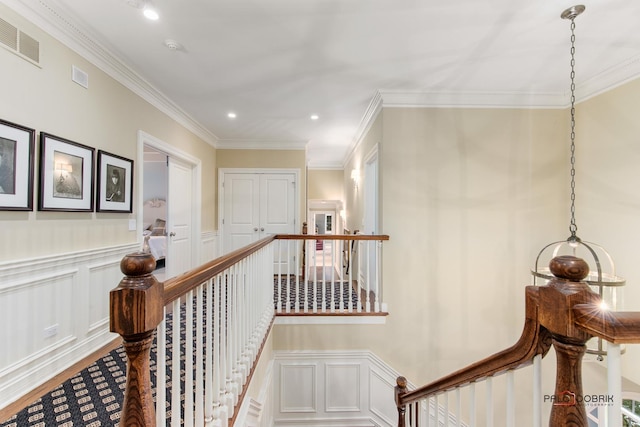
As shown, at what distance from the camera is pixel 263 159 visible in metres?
4.89

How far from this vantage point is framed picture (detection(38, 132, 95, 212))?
5.94ft

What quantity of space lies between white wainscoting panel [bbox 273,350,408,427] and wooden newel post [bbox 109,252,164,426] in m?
2.67

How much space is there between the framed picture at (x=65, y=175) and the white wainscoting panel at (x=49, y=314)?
36 centimetres

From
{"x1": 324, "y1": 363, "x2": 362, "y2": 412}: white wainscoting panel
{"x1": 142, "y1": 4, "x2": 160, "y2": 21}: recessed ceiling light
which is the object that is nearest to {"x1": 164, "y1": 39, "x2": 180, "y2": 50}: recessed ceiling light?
{"x1": 142, "y1": 4, "x2": 160, "y2": 21}: recessed ceiling light

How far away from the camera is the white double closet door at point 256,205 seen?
16.0ft

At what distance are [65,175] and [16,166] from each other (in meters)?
0.32

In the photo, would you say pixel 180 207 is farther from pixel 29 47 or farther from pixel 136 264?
pixel 136 264

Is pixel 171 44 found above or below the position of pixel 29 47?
above

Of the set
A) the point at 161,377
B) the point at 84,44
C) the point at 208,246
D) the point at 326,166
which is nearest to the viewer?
the point at 161,377

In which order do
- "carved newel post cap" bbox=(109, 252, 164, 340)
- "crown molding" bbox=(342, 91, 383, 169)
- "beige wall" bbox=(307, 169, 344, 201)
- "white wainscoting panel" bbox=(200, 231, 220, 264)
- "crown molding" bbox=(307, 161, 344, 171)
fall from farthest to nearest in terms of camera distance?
"beige wall" bbox=(307, 169, 344, 201), "crown molding" bbox=(307, 161, 344, 171), "white wainscoting panel" bbox=(200, 231, 220, 264), "crown molding" bbox=(342, 91, 383, 169), "carved newel post cap" bbox=(109, 252, 164, 340)

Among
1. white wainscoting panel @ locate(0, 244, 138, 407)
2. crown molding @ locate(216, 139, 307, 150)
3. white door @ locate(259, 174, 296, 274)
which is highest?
crown molding @ locate(216, 139, 307, 150)

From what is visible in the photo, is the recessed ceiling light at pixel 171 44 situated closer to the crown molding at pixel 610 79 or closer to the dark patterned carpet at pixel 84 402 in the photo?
the dark patterned carpet at pixel 84 402

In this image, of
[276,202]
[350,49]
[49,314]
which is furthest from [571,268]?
[276,202]

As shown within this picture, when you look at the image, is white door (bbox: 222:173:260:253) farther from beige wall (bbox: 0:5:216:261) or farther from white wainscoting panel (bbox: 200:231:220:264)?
beige wall (bbox: 0:5:216:261)
